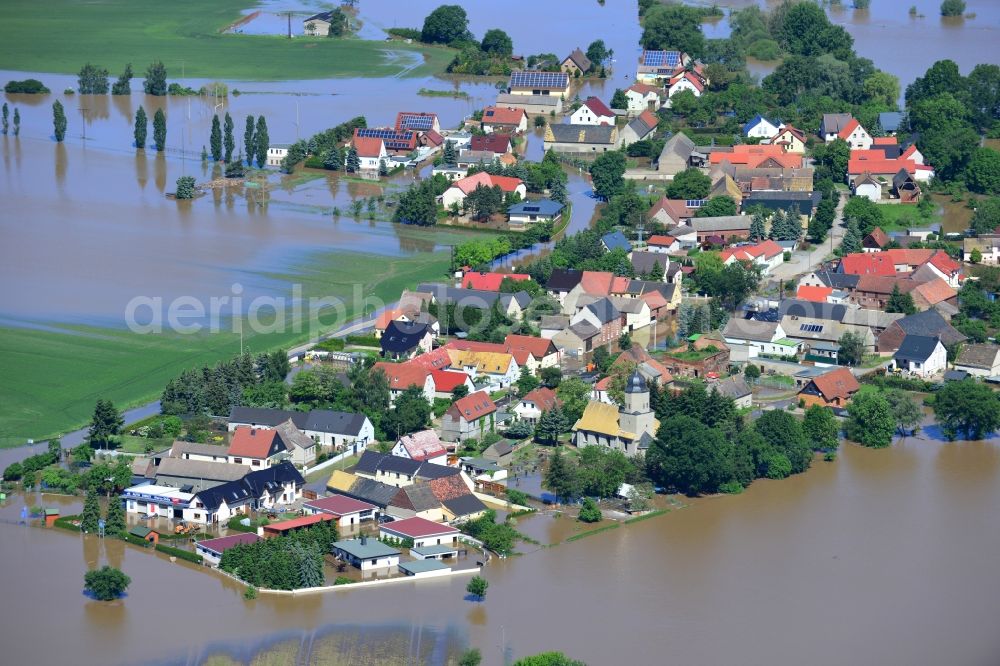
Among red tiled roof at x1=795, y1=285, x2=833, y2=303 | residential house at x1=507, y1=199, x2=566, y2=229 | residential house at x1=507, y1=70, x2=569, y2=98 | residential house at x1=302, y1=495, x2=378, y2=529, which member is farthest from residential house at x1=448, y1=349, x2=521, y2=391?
residential house at x1=507, y1=70, x2=569, y2=98

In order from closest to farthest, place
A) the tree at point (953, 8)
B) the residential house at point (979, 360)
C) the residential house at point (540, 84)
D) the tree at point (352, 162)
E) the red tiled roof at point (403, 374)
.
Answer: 1. the red tiled roof at point (403, 374)
2. the residential house at point (979, 360)
3. the tree at point (352, 162)
4. the residential house at point (540, 84)
5. the tree at point (953, 8)

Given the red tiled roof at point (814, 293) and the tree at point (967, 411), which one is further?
the red tiled roof at point (814, 293)

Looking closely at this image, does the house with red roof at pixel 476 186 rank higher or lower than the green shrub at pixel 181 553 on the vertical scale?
higher

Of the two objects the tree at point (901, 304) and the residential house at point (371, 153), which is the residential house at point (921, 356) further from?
the residential house at point (371, 153)

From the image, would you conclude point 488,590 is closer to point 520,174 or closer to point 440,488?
point 440,488

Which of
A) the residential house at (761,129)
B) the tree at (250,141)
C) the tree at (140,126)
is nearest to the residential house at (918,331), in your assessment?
the residential house at (761,129)

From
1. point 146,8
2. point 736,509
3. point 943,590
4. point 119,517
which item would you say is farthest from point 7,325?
point 146,8
